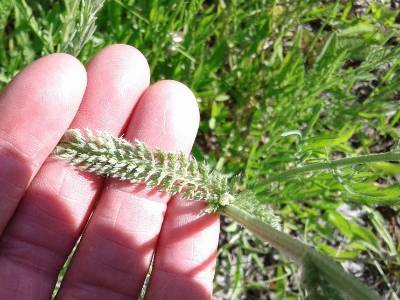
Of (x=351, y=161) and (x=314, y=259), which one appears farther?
(x=351, y=161)

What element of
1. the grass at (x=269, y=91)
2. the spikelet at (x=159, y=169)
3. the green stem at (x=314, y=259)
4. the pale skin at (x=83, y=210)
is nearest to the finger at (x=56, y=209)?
the pale skin at (x=83, y=210)

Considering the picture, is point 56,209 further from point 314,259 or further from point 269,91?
point 269,91

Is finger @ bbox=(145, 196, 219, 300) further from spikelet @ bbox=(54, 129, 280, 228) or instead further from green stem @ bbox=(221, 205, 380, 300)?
green stem @ bbox=(221, 205, 380, 300)

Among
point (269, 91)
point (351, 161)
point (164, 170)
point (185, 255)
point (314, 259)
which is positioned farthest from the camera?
point (269, 91)

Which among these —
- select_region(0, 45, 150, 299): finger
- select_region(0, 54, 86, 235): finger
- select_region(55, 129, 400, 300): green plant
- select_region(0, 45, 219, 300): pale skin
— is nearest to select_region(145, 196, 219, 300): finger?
select_region(0, 45, 219, 300): pale skin

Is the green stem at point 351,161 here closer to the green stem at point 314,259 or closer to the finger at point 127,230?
the green stem at point 314,259

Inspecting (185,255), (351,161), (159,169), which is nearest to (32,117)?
(159,169)
